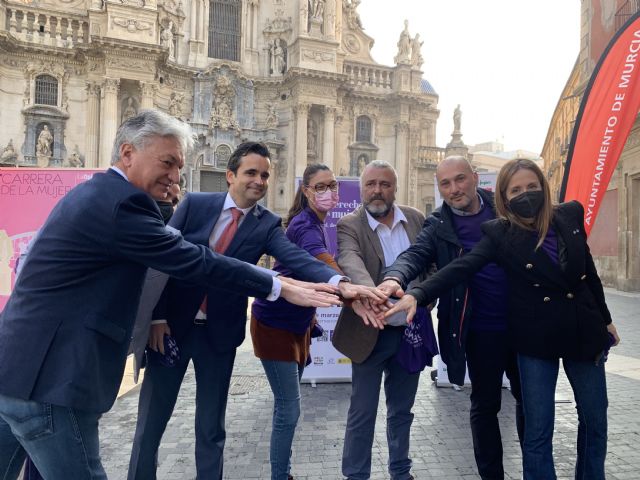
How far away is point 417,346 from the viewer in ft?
11.7

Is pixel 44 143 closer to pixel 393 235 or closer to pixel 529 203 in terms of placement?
pixel 393 235

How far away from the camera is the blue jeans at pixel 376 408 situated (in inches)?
132

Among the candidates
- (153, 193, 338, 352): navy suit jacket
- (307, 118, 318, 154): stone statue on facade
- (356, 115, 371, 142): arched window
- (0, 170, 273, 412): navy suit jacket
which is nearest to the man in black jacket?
(153, 193, 338, 352): navy suit jacket

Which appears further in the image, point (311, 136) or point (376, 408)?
point (311, 136)

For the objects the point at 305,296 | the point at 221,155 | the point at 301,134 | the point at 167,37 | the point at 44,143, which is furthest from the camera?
the point at 301,134

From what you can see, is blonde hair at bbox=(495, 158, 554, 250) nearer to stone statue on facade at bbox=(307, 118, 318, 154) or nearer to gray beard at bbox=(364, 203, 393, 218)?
gray beard at bbox=(364, 203, 393, 218)

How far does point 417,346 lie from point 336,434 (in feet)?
6.12

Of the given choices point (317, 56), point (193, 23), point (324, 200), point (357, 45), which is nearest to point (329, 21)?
point (317, 56)

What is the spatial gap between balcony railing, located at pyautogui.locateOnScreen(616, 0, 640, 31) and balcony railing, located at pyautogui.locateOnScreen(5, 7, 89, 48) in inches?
908

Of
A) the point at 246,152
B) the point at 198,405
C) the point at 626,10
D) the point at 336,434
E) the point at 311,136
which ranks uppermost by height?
the point at 626,10

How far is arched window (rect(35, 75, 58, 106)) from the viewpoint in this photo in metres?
22.6

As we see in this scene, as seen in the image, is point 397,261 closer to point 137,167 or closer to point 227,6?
point 137,167

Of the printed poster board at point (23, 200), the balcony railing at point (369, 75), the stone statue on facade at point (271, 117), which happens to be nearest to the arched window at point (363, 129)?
the balcony railing at point (369, 75)

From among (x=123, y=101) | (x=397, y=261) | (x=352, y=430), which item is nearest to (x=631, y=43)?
(x=397, y=261)
